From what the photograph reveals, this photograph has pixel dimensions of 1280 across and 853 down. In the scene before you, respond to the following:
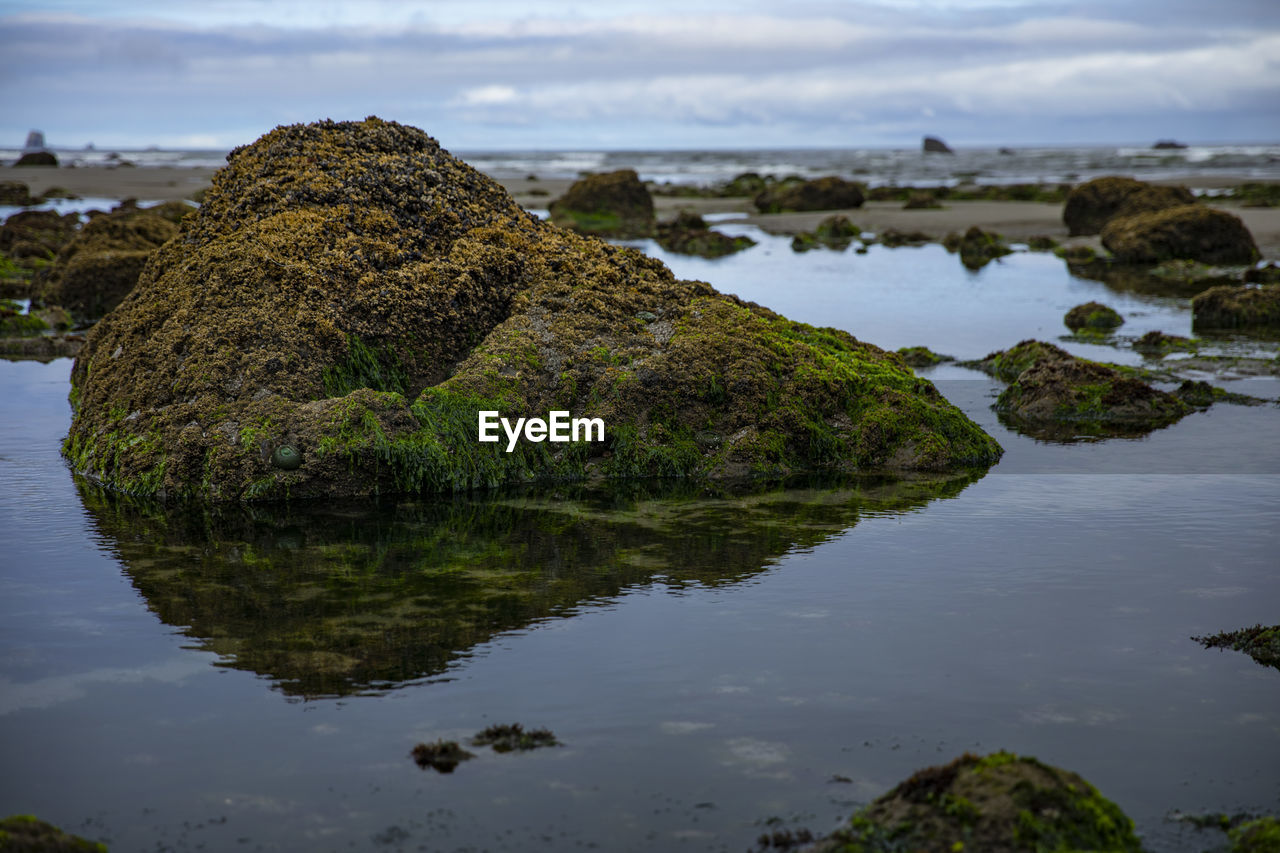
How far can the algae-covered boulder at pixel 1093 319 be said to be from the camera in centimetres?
1664

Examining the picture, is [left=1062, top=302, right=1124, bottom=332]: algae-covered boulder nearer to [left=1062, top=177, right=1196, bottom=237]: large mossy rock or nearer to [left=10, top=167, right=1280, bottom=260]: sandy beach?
[left=10, top=167, right=1280, bottom=260]: sandy beach

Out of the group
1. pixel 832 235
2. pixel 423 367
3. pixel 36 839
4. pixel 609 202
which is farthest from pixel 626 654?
pixel 609 202

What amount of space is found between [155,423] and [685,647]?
16.2 feet

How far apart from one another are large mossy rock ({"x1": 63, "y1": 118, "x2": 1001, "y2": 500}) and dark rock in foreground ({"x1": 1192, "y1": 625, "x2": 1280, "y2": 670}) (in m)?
3.65

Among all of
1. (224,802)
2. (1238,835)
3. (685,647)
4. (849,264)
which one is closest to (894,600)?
(685,647)

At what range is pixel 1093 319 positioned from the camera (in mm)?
16688

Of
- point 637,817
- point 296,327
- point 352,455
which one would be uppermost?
point 296,327

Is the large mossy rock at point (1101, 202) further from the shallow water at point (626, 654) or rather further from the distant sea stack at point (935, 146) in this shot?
the distant sea stack at point (935, 146)

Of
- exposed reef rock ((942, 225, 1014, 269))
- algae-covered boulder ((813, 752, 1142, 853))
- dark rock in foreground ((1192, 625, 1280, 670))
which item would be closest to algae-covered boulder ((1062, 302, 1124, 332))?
exposed reef rock ((942, 225, 1014, 269))

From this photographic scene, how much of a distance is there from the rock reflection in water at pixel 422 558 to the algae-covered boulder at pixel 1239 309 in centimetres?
1023

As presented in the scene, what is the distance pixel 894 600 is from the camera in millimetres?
5977

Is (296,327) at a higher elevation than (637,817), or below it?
higher

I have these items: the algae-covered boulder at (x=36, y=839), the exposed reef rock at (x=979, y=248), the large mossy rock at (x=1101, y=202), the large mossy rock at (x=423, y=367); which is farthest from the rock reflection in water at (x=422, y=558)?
the large mossy rock at (x=1101, y=202)

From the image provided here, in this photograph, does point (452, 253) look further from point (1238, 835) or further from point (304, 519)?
point (1238, 835)
